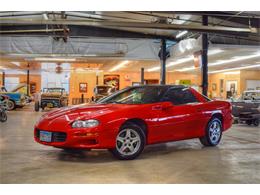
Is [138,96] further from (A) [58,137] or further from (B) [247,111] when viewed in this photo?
(B) [247,111]

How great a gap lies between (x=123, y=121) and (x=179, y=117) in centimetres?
123

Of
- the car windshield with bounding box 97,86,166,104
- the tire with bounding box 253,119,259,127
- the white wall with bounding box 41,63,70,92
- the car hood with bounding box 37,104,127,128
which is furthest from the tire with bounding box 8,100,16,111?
the car hood with bounding box 37,104,127,128

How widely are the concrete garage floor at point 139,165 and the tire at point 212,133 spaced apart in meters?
0.16

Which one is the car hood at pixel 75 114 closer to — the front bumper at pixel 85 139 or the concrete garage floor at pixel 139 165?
the front bumper at pixel 85 139

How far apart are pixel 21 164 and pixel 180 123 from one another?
2684mm

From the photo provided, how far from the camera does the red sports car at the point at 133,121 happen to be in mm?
5070

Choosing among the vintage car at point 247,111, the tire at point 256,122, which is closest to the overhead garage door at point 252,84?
the vintage car at point 247,111

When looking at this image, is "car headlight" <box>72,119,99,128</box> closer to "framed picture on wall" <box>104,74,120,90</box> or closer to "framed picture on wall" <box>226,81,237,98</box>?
"framed picture on wall" <box>226,81,237,98</box>

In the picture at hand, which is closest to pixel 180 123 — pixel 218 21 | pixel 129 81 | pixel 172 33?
pixel 218 21

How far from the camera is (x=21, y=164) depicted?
200 inches

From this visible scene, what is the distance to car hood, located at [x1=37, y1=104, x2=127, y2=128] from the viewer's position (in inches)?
203

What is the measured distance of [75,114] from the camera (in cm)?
527
